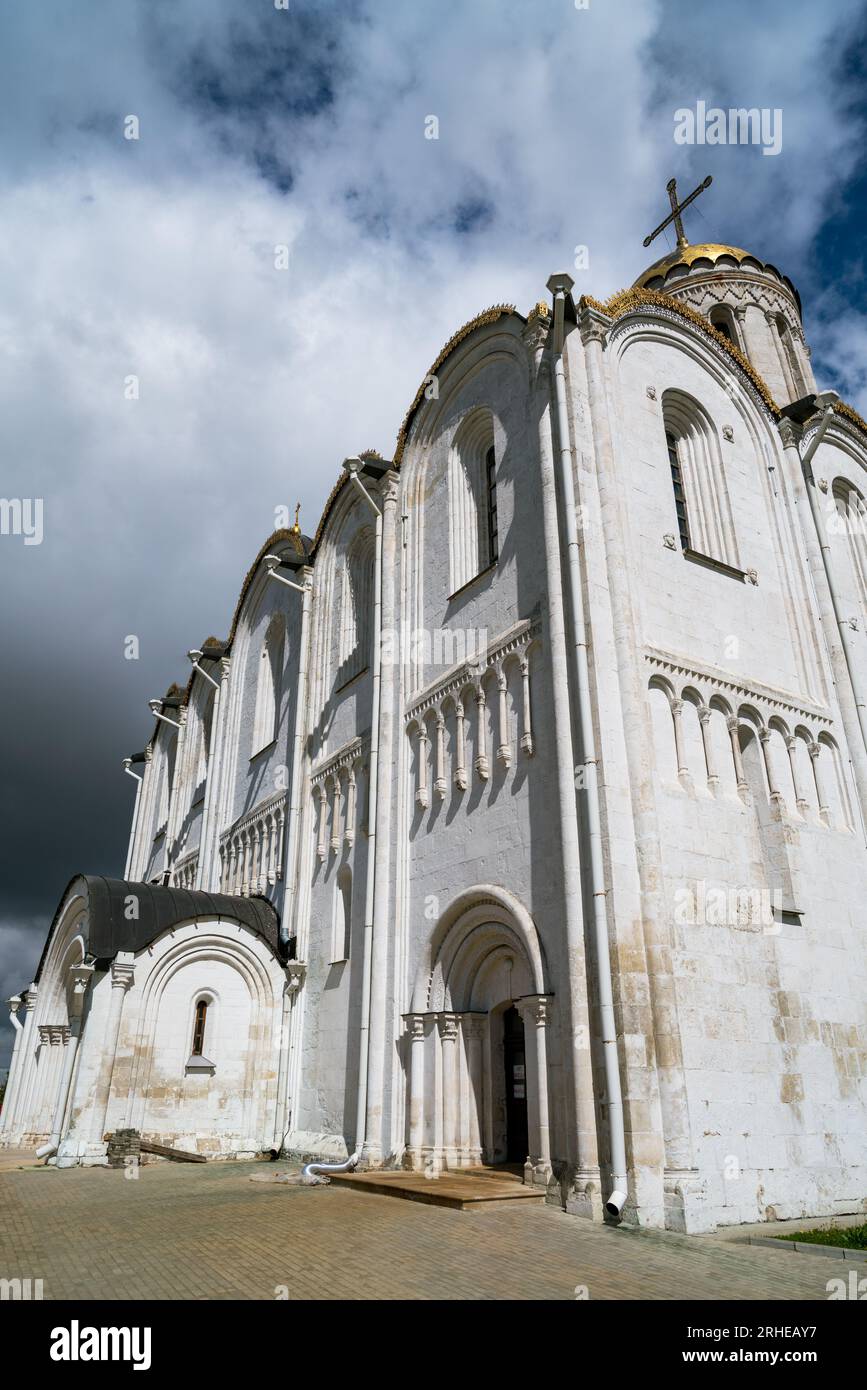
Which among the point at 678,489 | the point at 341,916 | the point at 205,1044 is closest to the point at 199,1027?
the point at 205,1044

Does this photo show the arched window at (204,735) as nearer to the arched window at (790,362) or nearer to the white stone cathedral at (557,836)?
the white stone cathedral at (557,836)

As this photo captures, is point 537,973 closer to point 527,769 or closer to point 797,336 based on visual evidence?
point 527,769

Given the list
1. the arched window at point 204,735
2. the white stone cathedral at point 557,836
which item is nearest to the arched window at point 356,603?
the white stone cathedral at point 557,836

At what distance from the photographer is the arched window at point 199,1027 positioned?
61.0ft

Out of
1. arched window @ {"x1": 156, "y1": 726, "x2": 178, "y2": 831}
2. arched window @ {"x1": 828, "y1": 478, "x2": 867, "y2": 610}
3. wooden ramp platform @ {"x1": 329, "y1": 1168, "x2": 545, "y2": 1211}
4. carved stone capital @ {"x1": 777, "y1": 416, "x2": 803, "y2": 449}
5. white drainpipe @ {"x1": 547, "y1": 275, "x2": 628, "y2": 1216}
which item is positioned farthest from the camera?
arched window @ {"x1": 156, "y1": 726, "x2": 178, "y2": 831}

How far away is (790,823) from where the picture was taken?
44.8ft

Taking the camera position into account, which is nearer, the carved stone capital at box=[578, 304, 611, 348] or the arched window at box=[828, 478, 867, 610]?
the carved stone capital at box=[578, 304, 611, 348]

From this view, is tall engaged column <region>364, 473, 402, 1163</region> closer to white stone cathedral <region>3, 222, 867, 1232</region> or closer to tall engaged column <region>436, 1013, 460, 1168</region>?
white stone cathedral <region>3, 222, 867, 1232</region>

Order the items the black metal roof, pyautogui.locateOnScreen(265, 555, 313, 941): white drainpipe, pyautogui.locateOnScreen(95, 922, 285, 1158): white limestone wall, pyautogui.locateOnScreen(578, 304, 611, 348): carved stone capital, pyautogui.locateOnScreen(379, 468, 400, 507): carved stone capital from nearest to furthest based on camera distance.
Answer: pyautogui.locateOnScreen(578, 304, 611, 348): carved stone capital → pyautogui.locateOnScreen(95, 922, 285, 1158): white limestone wall → the black metal roof → pyautogui.locateOnScreen(379, 468, 400, 507): carved stone capital → pyautogui.locateOnScreen(265, 555, 313, 941): white drainpipe

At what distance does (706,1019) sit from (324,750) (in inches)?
444

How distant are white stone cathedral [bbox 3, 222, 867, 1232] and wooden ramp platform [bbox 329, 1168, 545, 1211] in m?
0.39

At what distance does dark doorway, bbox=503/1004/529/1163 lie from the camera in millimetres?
13211

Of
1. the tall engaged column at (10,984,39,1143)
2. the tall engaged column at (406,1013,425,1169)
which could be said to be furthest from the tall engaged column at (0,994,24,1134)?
the tall engaged column at (406,1013,425,1169)
